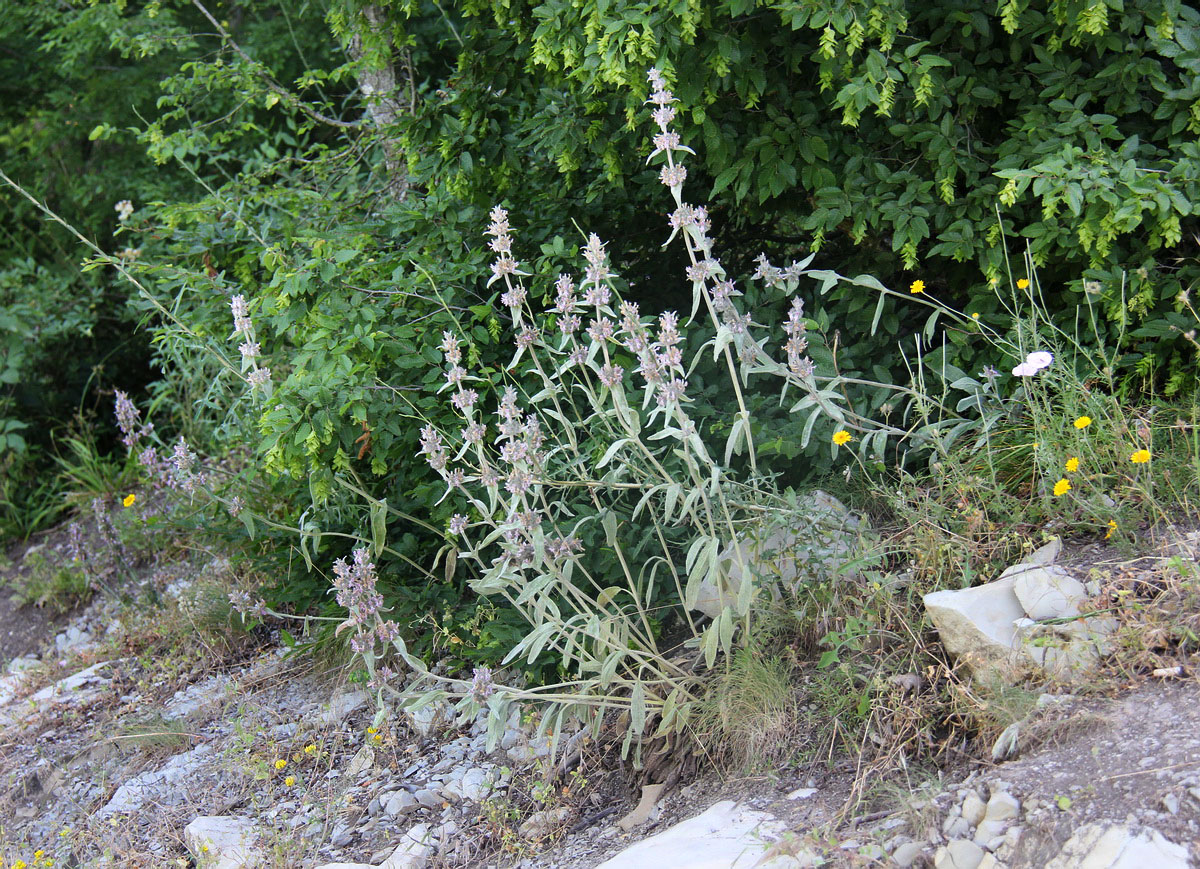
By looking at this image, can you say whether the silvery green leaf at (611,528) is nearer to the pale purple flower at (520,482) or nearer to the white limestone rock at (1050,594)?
the pale purple flower at (520,482)

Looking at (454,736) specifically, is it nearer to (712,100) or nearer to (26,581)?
(712,100)

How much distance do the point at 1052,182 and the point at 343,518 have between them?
2708mm

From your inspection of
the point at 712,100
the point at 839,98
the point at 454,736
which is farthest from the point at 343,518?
the point at 839,98

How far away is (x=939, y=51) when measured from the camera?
332 centimetres

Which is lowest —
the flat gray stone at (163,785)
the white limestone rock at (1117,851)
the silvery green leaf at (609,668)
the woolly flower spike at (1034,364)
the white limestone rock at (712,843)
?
the flat gray stone at (163,785)

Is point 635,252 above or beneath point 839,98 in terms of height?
beneath

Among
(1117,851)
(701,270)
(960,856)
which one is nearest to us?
(1117,851)

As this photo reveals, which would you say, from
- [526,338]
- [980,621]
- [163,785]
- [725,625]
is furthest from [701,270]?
[163,785]

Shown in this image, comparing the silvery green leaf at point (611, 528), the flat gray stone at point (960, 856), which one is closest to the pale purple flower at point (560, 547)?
the silvery green leaf at point (611, 528)

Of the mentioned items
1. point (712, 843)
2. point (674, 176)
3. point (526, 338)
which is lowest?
point (712, 843)

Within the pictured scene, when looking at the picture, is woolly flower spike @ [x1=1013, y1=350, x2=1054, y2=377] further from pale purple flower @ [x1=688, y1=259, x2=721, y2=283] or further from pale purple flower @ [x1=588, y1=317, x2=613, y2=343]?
pale purple flower @ [x1=588, y1=317, x2=613, y2=343]

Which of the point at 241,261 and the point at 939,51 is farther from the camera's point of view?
the point at 241,261

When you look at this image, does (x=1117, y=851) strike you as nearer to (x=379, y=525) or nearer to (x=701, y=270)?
(x=701, y=270)

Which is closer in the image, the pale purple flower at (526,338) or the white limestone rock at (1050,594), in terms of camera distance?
the white limestone rock at (1050,594)
